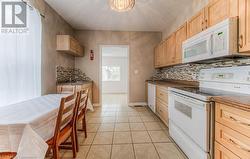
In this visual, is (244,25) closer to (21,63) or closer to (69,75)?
(21,63)

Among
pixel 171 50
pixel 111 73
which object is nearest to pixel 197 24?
pixel 171 50

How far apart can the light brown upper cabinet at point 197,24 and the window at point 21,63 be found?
281 cm

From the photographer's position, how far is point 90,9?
11.4 feet

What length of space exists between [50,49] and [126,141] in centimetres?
254

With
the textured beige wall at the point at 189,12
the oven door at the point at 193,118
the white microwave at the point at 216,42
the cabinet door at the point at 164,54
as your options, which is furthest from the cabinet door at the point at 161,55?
the oven door at the point at 193,118

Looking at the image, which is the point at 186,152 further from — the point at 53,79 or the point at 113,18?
the point at 113,18

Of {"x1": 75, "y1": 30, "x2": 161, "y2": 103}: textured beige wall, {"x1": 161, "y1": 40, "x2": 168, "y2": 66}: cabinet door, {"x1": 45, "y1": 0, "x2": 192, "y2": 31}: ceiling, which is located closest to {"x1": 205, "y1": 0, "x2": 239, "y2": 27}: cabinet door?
{"x1": 45, "y1": 0, "x2": 192, "y2": 31}: ceiling

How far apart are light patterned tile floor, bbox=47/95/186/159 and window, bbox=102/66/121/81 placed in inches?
232

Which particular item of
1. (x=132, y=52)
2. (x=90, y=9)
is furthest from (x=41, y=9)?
(x=132, y=52)

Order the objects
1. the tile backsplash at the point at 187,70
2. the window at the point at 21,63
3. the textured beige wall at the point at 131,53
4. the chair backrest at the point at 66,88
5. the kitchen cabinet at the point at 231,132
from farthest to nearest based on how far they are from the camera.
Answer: the textured beige wall at the point at 131,53
the chair backrest at the point at 66,88
the window at the point at 21,63
the tile backsplash at the point at 187,70
the kitchen cabinet at the point at 231,132

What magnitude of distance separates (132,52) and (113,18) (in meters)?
1.50

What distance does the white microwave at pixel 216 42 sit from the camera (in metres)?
1.55

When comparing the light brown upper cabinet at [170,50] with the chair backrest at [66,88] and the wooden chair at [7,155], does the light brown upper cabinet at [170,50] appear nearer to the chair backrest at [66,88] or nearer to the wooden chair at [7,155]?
the chair backrest at [66,88]

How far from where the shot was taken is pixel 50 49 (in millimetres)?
3350
